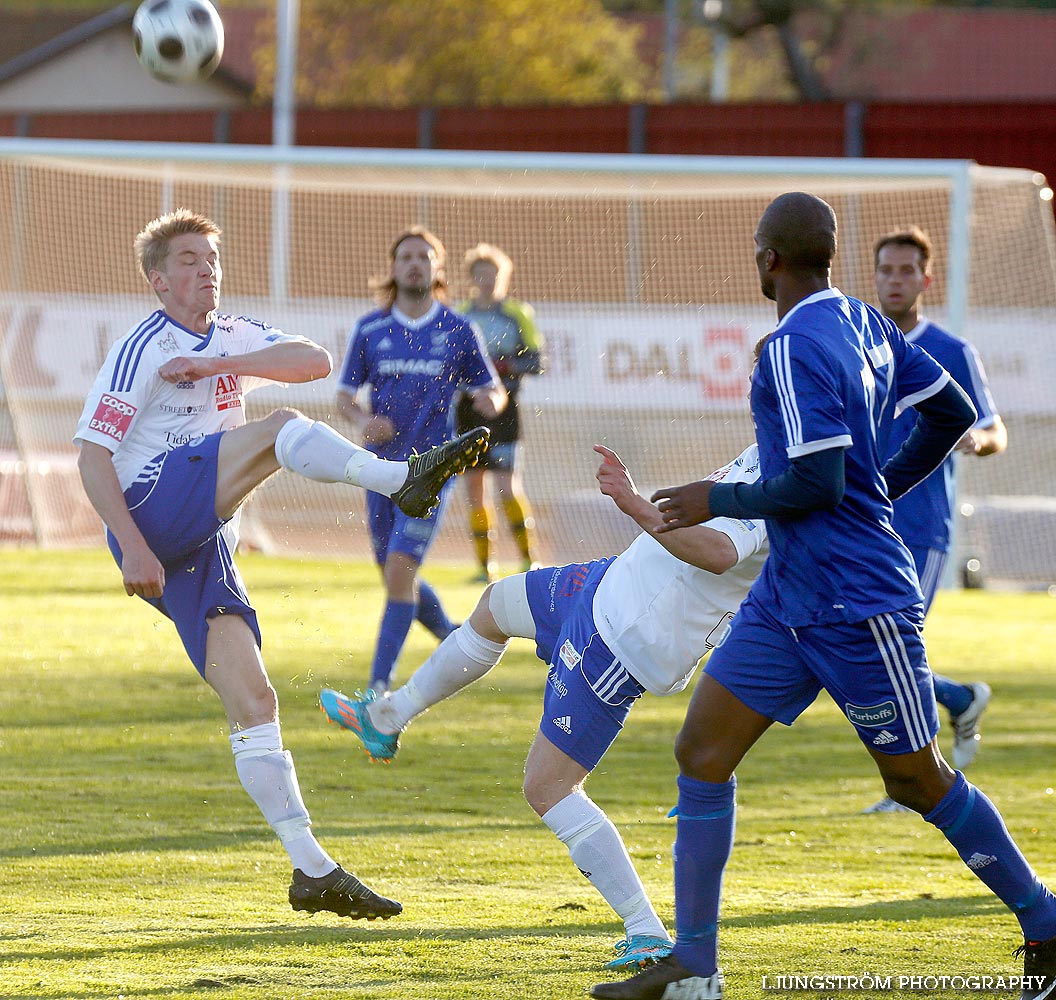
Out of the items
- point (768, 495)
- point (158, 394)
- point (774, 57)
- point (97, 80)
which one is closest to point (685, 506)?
point (768, 495)

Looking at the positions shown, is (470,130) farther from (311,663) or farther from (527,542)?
(311,663)

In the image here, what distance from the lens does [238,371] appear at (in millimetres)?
4652

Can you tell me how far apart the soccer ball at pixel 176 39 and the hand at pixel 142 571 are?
4.50 meters

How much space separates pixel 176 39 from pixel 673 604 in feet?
17.9

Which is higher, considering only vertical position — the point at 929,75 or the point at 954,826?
the point at 929,75

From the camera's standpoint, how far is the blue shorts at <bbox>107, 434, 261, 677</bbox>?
4641mm

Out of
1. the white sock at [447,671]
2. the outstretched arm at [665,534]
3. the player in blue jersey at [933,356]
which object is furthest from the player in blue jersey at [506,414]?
the outstretched arm at [665,534]

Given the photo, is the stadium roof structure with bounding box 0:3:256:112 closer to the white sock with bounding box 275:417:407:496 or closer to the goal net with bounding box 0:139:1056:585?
the goal net with bounding box 0:139:1056:585

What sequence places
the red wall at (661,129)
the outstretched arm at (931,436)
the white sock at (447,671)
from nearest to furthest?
1. the outstretched arm at (931,436)
2. the white sock at (447,671)
3. the red wall at (661,129)

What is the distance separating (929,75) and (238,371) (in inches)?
1649

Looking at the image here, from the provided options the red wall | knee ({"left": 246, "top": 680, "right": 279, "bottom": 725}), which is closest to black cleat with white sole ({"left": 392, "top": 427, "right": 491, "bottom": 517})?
knee ({"left": 246, "top": 680, "right": 279, "bottom": 725})

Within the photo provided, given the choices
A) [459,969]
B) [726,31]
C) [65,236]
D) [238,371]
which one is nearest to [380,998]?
[459,969]

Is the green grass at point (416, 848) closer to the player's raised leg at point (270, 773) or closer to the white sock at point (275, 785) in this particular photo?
the player's raised leg at point (270, 773)

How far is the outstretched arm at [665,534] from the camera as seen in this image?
12.4 ft
